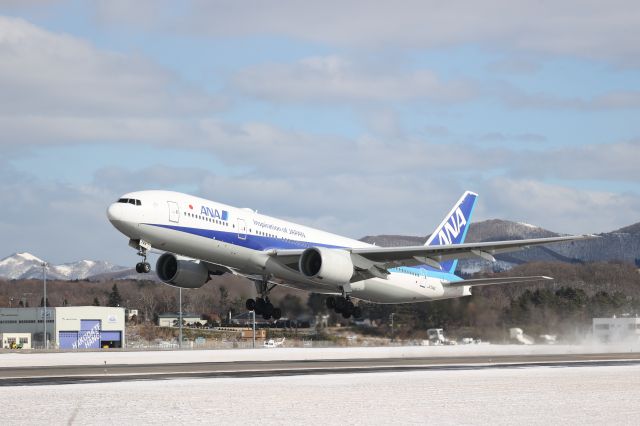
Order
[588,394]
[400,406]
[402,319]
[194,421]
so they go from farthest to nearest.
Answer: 1. [402,319]
2. [588,394]
3. [400,406]
4. [194,421]

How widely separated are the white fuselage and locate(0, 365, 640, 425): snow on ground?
8.66 meters

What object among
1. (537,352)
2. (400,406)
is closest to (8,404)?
(400,406)

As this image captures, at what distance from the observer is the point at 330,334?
269ft

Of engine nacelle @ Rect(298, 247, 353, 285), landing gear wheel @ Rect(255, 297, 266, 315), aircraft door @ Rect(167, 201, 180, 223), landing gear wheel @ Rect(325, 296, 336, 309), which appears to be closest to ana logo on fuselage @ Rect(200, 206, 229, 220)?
aircraft door @ Rect(167, 201, 180, 223)

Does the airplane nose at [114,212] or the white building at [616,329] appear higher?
the airplane nose at [114,212]

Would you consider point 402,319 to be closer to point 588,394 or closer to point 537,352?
point 537,352

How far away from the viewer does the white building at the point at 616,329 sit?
84.2 meters

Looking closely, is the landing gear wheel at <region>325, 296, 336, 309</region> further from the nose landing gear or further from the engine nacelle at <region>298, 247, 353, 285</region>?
the nose landing gear

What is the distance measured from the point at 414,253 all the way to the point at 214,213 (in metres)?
12.8

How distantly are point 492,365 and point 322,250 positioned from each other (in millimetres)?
12692

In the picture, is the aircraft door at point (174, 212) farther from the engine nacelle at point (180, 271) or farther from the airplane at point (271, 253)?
the engine nacelle at point (180, 271)

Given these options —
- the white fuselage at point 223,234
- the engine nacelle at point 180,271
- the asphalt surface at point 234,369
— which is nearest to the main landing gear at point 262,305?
the white fuselage at point 223,234

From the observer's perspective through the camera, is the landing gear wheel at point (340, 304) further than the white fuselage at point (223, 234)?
Yes

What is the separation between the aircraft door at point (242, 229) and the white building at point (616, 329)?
43745 millimetres
